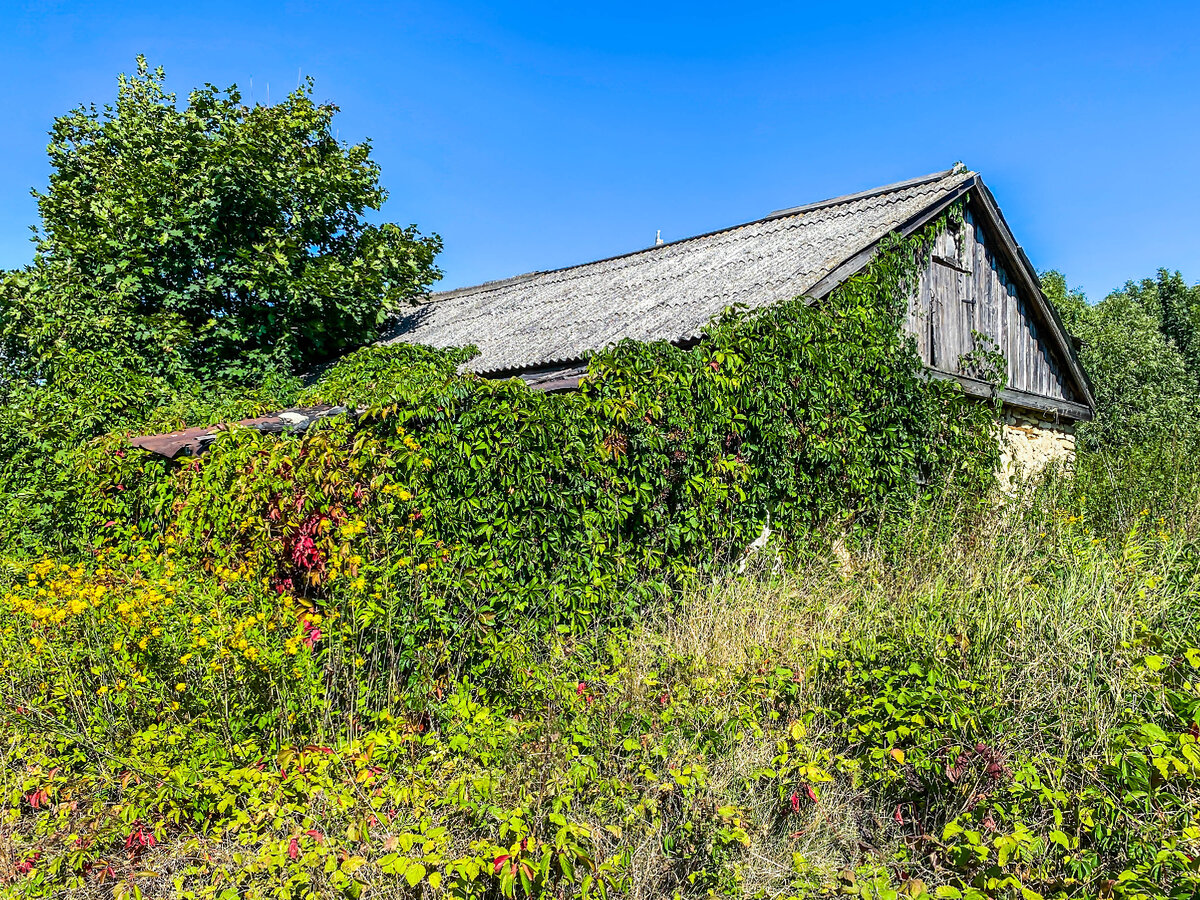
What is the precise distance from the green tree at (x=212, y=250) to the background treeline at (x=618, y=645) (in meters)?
2.33

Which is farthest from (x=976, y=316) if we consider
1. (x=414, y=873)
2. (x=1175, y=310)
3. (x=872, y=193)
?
(x=1175, y=310)

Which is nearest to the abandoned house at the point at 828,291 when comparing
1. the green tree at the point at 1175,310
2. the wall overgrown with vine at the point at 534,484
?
the wall overgrown with vine at the point at 534,484

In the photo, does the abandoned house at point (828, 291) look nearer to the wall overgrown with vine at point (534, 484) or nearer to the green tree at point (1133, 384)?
the wall overgrown with vine at point (534, 484)

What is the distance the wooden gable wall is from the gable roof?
0.18m

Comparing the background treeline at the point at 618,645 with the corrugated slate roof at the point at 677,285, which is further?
the corrugated slate roof at the point at 677,285

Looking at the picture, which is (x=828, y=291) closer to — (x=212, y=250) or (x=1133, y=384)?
(x=212, y=250)

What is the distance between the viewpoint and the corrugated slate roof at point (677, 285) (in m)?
7.65

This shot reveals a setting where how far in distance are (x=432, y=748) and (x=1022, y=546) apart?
4291 millimetres

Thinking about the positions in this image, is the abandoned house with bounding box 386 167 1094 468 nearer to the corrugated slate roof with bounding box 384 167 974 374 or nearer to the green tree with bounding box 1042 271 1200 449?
the corrugated slate roof with bounding box 384 167 974 374

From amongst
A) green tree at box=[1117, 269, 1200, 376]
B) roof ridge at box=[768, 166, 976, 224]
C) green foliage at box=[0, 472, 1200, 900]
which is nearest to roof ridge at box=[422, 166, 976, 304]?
roof ridge at box=[768, 166, 976, 224]

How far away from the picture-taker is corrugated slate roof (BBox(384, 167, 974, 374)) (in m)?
7.65

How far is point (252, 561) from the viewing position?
15.2 ft

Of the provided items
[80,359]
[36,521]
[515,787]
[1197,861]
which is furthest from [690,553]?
[80,359]

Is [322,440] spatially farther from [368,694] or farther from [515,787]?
[515,787]
